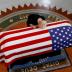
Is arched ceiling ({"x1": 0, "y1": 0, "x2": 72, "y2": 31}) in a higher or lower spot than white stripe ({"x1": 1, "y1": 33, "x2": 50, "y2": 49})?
higher

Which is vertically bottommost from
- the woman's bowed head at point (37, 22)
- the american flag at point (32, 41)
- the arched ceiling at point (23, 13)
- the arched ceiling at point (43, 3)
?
the american flag at point (32, 41)

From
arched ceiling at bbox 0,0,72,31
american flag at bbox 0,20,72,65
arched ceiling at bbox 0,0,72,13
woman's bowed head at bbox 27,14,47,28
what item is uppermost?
arched ceiling at bbox 0,0,72,13

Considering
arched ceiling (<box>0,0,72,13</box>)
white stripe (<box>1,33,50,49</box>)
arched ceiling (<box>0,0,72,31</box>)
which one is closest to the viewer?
white stripe (<box>1,33,50,49</box>)

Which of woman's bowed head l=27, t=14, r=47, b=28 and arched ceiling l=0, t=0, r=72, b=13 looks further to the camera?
arched ceiling l=0, t=0, r=72, b=13

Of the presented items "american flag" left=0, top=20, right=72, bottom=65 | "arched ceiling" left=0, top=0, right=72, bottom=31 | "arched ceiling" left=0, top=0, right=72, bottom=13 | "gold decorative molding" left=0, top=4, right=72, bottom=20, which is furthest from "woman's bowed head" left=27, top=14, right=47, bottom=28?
"arched ceiling" left=0, top=0, right=72, bottom=13

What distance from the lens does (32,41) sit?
7.22 ft

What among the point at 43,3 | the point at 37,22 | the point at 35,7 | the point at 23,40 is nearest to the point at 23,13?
the point at 35,7

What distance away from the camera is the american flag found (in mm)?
2183

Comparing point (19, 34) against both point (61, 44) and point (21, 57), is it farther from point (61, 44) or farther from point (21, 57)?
point (61, 44)

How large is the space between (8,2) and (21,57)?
1231 mm

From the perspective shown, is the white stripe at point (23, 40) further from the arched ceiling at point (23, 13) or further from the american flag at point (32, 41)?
the arched ceiling at point (23, 13)

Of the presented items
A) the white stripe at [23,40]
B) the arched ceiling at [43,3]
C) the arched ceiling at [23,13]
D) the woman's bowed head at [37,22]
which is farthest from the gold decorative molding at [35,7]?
the white stripe at [23,40]

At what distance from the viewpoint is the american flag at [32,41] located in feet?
7.16

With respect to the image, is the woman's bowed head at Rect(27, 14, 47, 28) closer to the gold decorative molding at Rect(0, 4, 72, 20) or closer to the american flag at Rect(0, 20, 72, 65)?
the american flag at Rect(0, 20, 72, 65)
